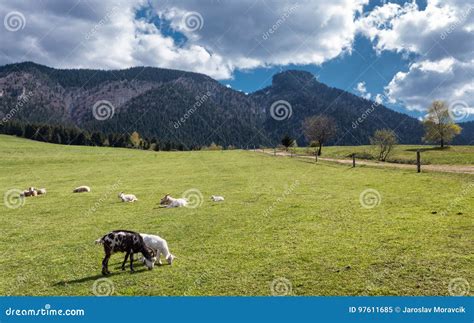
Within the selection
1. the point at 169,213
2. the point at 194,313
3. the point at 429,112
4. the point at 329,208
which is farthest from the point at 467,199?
the point at 429,112

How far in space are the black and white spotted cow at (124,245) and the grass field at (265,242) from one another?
39 centimetres

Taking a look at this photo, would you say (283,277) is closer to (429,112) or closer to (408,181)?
(408,181)

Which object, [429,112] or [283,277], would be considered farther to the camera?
[429,112]

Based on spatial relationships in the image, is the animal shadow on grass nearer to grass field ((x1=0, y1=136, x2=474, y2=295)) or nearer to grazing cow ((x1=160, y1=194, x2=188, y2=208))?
grass field ((x1=0, y1=136, x2=474, y2=295))

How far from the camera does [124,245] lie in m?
12.9

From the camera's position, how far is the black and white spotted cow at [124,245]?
41.6ft

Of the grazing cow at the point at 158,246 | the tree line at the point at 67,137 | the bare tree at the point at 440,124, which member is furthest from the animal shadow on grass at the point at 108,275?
the tree line at the point at 67,137

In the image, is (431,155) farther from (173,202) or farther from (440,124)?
(173,202)

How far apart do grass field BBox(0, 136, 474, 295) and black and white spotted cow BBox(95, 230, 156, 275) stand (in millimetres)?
388

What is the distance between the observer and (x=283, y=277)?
11602 millimetres

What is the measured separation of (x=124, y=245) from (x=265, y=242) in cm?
583

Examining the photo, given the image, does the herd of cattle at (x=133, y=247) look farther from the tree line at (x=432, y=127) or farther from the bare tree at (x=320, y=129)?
the bare tree at (x=320, y=129)

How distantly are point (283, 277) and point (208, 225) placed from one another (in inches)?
335

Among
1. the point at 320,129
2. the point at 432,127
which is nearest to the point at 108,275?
the point at 320,129
